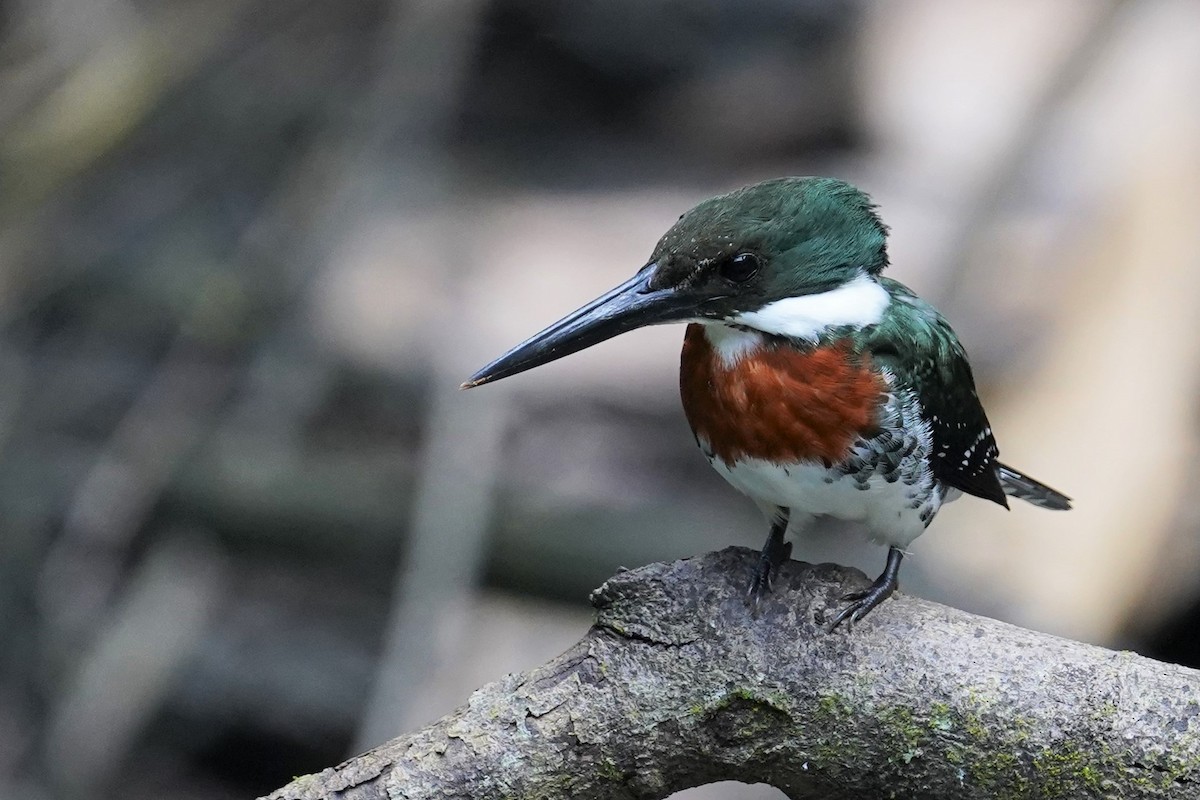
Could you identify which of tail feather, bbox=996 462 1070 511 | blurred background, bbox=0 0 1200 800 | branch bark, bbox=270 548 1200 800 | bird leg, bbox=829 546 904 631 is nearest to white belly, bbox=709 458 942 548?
bird leg, bbox=829 546 904 631

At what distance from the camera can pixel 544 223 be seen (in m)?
6.24

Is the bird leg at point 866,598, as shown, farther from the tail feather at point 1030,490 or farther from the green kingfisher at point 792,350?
the tail feather at point 1030,490

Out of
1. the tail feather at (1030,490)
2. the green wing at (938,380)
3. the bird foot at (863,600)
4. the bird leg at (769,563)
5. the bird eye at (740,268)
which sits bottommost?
the bird foot at (863,600)

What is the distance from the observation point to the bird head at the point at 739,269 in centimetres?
191

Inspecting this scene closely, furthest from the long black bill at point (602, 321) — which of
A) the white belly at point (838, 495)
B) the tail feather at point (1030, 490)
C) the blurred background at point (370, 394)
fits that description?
the blurred background at point (370, 394)

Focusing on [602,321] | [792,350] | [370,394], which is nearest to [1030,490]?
[792,350]

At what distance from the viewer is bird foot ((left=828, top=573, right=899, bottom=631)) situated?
71.7 inches

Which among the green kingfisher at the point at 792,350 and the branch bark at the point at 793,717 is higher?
the green kingfisher at the point at 792,350

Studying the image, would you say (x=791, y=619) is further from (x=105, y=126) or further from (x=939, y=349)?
(x=105, y=126)

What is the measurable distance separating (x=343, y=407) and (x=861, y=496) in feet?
11.3

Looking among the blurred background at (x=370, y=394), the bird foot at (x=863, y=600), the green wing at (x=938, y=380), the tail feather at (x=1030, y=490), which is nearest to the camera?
the bird foot at (x=863, y=600)

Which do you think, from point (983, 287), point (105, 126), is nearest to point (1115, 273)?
point (983, 287)

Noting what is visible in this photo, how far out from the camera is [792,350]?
2.00m

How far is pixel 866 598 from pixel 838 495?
0.21 metres
